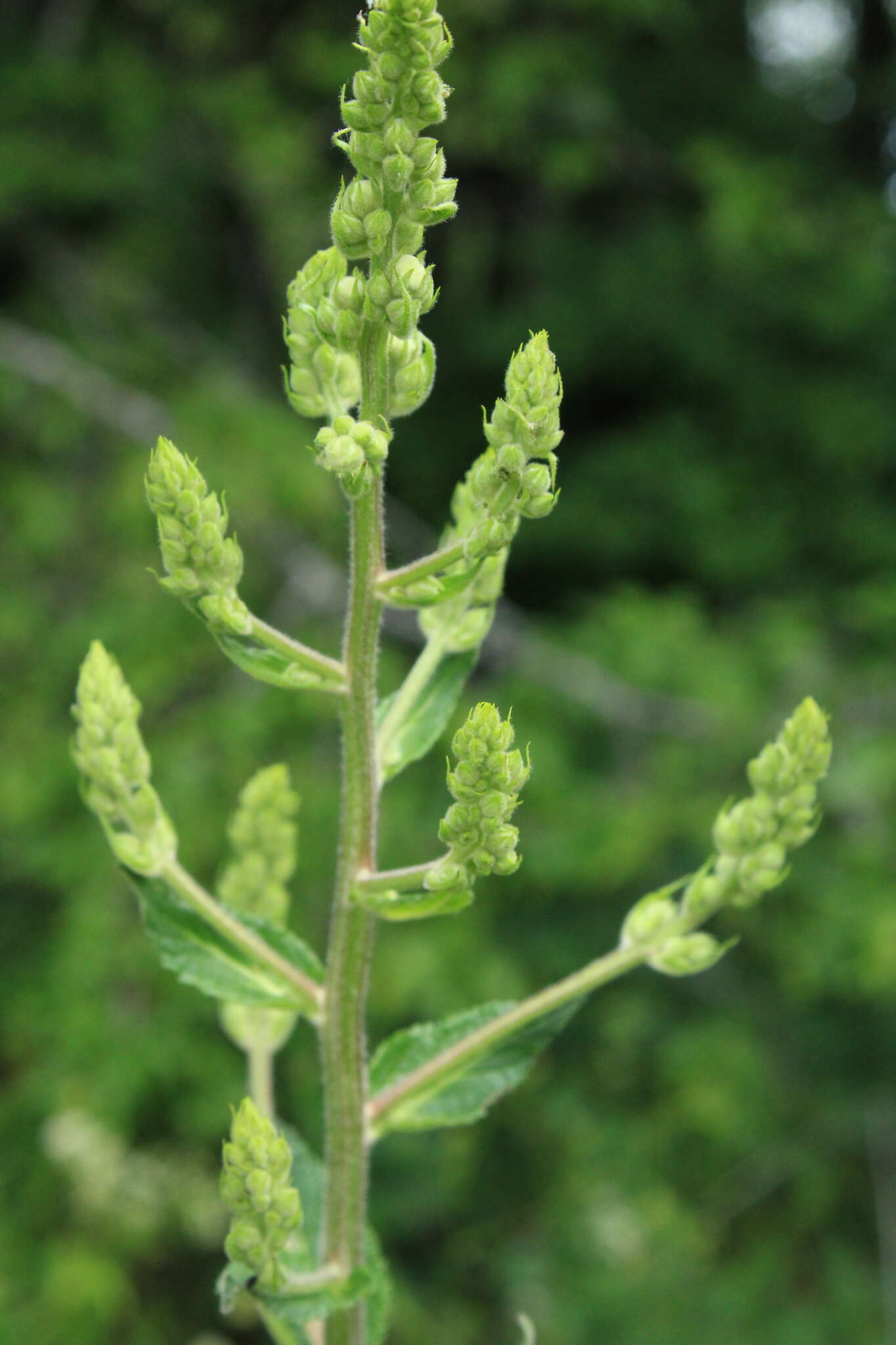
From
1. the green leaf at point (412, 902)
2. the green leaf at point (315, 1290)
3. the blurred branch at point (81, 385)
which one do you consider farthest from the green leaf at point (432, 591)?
the blurred branch at point (81, 385)

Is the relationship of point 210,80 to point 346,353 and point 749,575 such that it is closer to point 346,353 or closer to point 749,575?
→ point 749,575

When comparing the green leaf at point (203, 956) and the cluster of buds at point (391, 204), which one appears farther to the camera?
the green leaf at point (203, 956)

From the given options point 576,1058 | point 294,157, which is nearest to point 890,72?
point 294,157

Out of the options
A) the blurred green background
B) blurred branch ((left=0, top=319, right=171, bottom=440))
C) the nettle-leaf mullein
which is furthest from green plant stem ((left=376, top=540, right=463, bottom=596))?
blurred branch ((left=0, top=319, right=171, bottom=440))

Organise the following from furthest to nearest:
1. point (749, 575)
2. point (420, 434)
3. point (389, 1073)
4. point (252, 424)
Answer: point (420, 434)
point (749, 575)
point (252, 424)
point (389, 1073)

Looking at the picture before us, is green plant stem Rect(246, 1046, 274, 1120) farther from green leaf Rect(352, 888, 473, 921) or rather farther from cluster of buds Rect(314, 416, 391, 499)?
cluster of buds Rect(314, 416, 391, 499)

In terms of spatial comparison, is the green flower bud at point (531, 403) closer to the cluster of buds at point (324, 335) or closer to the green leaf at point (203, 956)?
the cluster of buds at point (324, 335)
